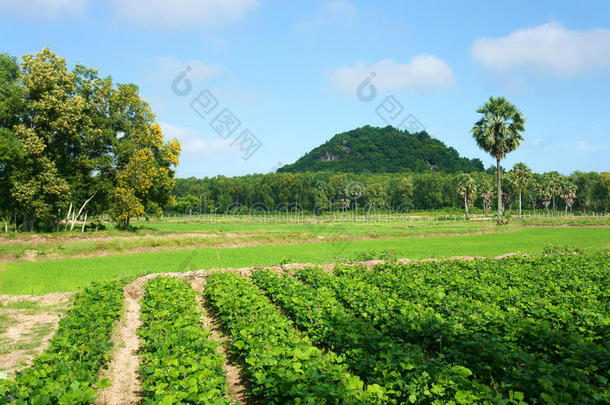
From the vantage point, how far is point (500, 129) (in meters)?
50.3

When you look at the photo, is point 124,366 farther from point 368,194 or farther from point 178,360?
point 368,194

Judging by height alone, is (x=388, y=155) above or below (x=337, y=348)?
above

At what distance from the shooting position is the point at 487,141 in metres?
49.9

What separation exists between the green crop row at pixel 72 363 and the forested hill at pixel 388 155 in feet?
477

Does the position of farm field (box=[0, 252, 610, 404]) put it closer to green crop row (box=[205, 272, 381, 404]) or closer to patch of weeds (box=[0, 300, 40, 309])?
green crop row (box=[205, 272, 381, 404])

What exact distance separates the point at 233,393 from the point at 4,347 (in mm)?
6510

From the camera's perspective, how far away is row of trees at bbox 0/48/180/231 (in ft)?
93.1

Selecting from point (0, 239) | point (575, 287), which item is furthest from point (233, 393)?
point (0, 239)

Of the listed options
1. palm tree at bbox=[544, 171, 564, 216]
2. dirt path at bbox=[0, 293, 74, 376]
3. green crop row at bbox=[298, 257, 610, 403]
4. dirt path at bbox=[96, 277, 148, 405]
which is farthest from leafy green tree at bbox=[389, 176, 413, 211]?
dirt path at bbox=[96, 277, 148, 405]

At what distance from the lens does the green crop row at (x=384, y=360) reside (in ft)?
17.0

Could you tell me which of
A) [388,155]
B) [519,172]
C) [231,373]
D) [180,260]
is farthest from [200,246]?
[388,155]

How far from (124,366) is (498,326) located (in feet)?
27.3

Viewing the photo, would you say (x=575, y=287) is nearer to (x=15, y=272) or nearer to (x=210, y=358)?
(x=210, y=358)

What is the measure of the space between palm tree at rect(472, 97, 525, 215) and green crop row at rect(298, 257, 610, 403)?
3891cm
